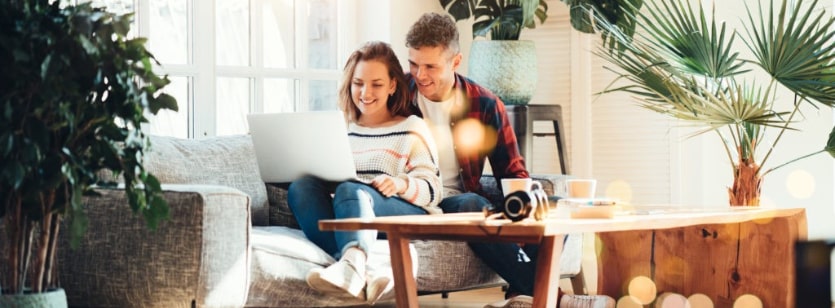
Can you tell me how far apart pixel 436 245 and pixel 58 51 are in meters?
1.47

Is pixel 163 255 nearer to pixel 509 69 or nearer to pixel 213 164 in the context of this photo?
pixel 213 164

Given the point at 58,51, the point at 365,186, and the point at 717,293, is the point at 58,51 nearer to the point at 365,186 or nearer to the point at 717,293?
the point at 365,186

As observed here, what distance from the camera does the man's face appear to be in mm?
3682

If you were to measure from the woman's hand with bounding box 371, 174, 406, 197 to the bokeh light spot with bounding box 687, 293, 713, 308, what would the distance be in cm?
98

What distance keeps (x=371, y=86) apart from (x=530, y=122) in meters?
1.32

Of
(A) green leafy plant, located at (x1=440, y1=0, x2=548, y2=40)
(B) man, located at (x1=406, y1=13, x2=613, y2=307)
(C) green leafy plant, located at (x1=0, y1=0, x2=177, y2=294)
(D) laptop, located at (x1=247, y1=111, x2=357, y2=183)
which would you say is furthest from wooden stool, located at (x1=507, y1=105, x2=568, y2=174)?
(C) green leafy plant, located at (x1=0, y1=0, x2=177, y2=294)

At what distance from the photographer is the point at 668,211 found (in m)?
3.17

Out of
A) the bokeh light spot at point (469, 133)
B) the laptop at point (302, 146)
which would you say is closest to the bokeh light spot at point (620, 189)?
the bokeh light spot at point (469, 133)

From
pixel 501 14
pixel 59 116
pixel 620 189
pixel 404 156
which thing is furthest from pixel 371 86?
pixel 620 189

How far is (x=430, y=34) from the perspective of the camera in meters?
3.67

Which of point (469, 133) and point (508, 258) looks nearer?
point (508, 258)

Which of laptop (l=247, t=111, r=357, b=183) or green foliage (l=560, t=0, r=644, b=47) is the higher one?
green foliage (l=560, t=0, r=644, b=47)

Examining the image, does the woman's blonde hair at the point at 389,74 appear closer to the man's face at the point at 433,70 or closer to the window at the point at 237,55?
the man's face at the point at 433,70

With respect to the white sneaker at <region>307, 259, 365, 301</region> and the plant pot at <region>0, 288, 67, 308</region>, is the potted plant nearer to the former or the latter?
the white sneaker at <region>307, 259, 365, 301</region>
